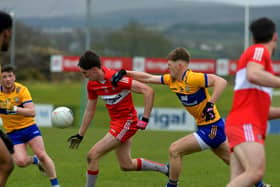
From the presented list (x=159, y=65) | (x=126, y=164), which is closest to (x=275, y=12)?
(x=159, y=65)

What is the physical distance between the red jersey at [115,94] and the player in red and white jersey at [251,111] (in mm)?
2615

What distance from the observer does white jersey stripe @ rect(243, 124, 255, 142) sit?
6746 millimetres

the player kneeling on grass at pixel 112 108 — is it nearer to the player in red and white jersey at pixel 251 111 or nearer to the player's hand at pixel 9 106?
the player's hand at pixel 9 106

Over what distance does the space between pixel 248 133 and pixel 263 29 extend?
39.4 inches

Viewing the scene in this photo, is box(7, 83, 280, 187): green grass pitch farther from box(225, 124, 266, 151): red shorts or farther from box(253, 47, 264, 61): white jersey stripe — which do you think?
box(253, 47, 264, 61): white jersey stripe

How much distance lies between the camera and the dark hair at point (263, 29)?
267 inches

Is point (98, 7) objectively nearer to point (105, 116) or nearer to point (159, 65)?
point (159, 65)

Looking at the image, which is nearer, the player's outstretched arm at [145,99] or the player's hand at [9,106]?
the player's outstretched arm at [145,99]

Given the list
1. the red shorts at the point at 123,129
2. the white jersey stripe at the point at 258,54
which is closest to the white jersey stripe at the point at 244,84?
the white jersey stripe at the point at 258,54

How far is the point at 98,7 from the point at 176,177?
129 ft

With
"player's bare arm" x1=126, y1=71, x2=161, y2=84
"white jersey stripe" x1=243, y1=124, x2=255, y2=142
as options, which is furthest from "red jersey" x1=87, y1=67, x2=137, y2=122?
"white jersey stripe" x1=243, y1=124, x2=255, y2=142

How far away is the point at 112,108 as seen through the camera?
9570mm

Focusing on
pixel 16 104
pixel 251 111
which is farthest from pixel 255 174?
pixel 16 104

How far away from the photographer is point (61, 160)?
14727 mm
